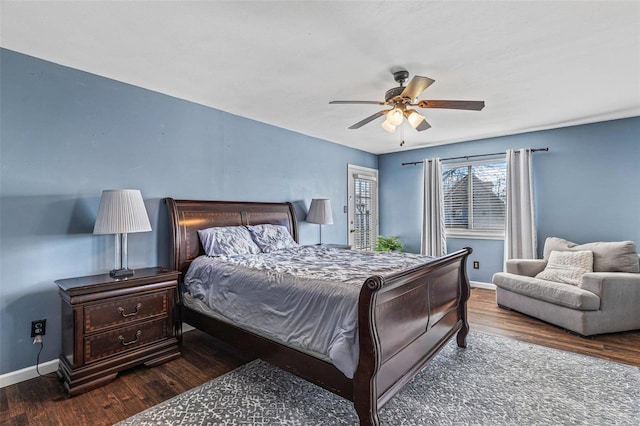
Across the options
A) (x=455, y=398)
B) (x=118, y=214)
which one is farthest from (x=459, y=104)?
(x=118, y=214)

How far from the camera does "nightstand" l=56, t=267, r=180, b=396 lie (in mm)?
2217

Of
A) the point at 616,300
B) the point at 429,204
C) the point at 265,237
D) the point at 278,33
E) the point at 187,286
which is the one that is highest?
the point at 278,33

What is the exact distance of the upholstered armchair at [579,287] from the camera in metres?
3.16

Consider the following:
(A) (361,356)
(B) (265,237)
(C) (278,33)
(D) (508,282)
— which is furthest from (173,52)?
(D) (508,282)

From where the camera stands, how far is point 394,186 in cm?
625

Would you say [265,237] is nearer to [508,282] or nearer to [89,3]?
[89,3]

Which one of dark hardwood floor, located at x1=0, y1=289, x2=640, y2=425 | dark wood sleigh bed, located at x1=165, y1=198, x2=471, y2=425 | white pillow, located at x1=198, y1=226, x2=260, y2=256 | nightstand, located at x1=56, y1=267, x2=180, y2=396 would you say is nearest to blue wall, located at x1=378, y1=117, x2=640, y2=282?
dark hardwood floor, located at x1=0, y1=289, x2=640, y2=425

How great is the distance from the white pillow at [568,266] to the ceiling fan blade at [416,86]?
9.79ft

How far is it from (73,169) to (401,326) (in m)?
2.95

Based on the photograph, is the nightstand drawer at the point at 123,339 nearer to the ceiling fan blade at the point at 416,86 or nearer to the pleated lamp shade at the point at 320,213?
the pleated lamp shade at the point at 320,213

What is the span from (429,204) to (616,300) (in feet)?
9.37

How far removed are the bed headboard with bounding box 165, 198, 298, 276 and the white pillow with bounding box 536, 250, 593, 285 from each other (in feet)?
11.4

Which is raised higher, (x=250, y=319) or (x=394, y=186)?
(x=394, y=186)

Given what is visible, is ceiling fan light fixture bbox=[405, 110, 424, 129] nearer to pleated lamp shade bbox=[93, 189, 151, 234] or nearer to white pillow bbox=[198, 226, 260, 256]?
white pillow bbox=[198, 226, 260, 256]
